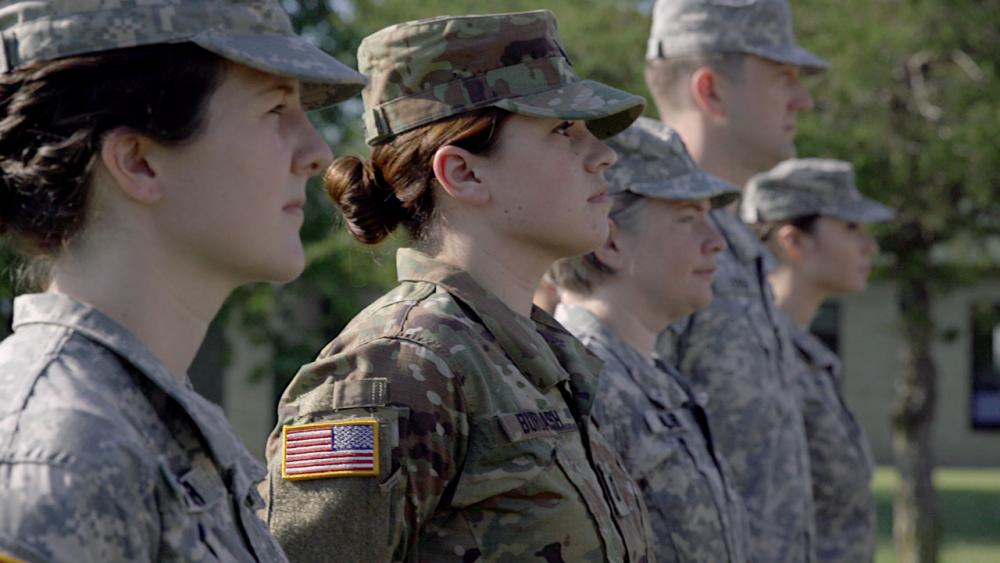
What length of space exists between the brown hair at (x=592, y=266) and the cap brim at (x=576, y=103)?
119 cm

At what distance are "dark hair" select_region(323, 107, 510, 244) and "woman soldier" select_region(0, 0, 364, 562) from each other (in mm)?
931

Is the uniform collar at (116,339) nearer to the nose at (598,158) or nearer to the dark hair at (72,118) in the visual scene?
the dark hair at (72,118)

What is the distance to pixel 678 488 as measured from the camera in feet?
13.4

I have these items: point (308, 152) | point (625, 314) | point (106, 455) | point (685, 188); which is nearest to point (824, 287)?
point (685, 188)

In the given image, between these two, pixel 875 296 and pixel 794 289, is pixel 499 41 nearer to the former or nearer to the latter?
pixel 794 289

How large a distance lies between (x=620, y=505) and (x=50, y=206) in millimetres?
1431

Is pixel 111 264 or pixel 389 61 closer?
pixel 111 264

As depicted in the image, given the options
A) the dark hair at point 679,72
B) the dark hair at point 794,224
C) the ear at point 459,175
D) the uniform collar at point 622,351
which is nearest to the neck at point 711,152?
the dark hair at point 679,72

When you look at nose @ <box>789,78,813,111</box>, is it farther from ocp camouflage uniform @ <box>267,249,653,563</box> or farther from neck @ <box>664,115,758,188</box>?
ocp camouflage uniform @ <box>267,249,653,563</box>

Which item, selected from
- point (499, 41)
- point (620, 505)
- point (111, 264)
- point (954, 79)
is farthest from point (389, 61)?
point (954, 79)

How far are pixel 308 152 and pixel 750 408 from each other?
3061 mm

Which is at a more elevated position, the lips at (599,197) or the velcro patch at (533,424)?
the lips at (599,197)

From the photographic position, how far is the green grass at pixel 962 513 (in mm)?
15117

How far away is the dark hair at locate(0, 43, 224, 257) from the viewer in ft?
6.98
